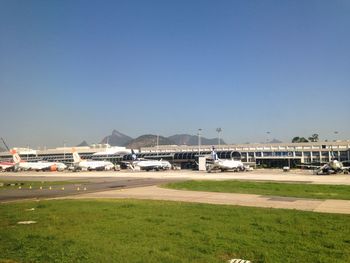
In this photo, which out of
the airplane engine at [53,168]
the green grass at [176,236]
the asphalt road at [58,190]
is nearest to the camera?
the green grass at [176,236]

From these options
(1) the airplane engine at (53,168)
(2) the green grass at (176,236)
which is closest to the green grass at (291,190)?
(2) the green grass at (176,236)

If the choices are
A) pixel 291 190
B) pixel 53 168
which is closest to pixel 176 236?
pixel 291 190

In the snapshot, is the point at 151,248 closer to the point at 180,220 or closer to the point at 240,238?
the point at 240,238

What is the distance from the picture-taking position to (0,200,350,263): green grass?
12969mm

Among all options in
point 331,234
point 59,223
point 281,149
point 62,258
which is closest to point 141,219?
point 59,223

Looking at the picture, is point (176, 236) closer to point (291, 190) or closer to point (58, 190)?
point (291, 190)

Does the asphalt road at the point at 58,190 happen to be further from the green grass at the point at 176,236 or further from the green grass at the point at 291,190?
Result: the green grass at the point at 176,236

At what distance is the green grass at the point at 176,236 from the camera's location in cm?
1297

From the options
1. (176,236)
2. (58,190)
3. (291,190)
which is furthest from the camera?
(58,190)

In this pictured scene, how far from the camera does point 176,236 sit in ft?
53.2

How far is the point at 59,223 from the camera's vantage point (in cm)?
2023

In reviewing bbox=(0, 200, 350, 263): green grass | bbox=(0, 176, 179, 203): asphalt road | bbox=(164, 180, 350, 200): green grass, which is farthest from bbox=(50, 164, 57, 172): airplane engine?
bbox=(0, 200, 350, 263): green grass

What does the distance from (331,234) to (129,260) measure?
9370 millimetres

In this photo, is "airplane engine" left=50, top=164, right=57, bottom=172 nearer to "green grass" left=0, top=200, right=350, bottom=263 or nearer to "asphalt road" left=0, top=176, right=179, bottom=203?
"asphalt road" left=0, top=176, right=179, bottom=203
